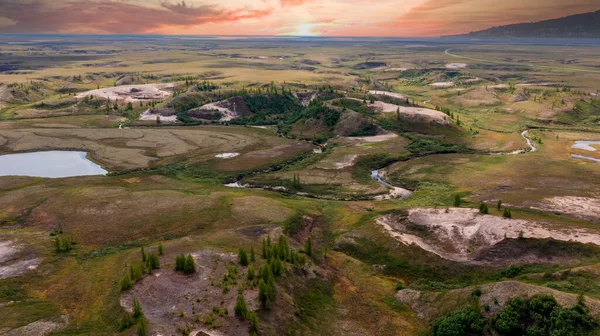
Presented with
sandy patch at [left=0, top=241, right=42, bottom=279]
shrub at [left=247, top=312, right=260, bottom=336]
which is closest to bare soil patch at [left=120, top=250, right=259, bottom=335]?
shrub at [left=247, top=312, right=260, bottom=336]

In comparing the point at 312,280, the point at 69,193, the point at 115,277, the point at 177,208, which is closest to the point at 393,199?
the point at 312,280

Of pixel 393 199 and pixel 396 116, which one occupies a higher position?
pixel 396 116

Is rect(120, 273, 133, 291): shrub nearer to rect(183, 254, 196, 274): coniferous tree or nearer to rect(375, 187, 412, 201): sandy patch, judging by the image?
rect(183, 254, 196, 274): coniferous tree

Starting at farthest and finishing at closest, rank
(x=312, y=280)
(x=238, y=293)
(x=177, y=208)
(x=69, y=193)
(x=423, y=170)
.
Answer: (x=423, y=170), (x=69, y=193), (x=177, y=208), (x=312, y=280), (x=238, y=293)

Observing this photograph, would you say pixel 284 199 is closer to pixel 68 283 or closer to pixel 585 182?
pixel 68 283

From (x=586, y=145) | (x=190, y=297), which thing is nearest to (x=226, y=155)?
(x=190, y=297)

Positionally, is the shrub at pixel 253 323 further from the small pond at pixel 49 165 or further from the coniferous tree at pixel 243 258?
the small pond at pixel 49 165

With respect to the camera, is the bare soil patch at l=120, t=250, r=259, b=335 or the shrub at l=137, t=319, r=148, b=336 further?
the bare soil patch at l=120, t=250, r=259, b=335
